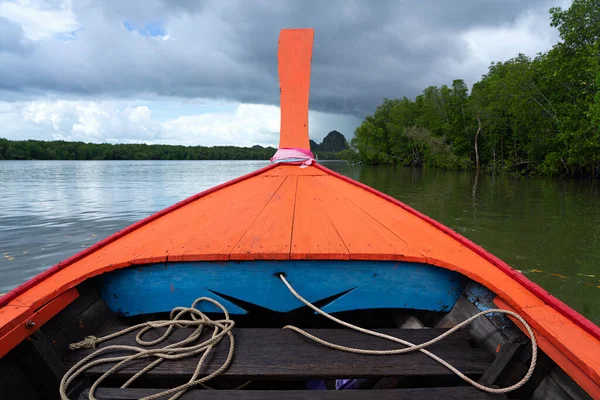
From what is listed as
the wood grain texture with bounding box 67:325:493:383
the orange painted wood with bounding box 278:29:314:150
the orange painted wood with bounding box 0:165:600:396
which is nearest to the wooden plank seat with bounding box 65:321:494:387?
the wood grain texture with bounding box 67:325:493:383

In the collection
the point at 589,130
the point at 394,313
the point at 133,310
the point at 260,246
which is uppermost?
the point at 589,130

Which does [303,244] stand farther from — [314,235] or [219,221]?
[219,221]

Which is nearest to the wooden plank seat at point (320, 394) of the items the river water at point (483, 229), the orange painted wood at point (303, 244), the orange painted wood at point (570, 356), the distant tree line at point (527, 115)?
the orange painted wood at point (570, 356)

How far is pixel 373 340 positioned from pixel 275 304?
1.60 feet

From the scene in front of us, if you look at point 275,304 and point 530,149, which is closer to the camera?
point 275,304

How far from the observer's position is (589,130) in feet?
55.6

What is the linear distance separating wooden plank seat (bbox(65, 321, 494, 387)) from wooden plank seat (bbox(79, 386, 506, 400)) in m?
0.05

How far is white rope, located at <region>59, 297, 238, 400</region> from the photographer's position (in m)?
1.15

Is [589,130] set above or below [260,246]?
above

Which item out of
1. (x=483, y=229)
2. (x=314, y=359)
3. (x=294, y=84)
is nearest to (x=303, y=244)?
(x=314, y=359)

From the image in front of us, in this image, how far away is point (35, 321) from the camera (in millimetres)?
1237

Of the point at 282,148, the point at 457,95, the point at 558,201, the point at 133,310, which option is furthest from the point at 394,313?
the point at 457,95

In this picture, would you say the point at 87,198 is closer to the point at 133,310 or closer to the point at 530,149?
the point at 133,310

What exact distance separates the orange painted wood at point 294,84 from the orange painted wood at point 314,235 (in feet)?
6.83
